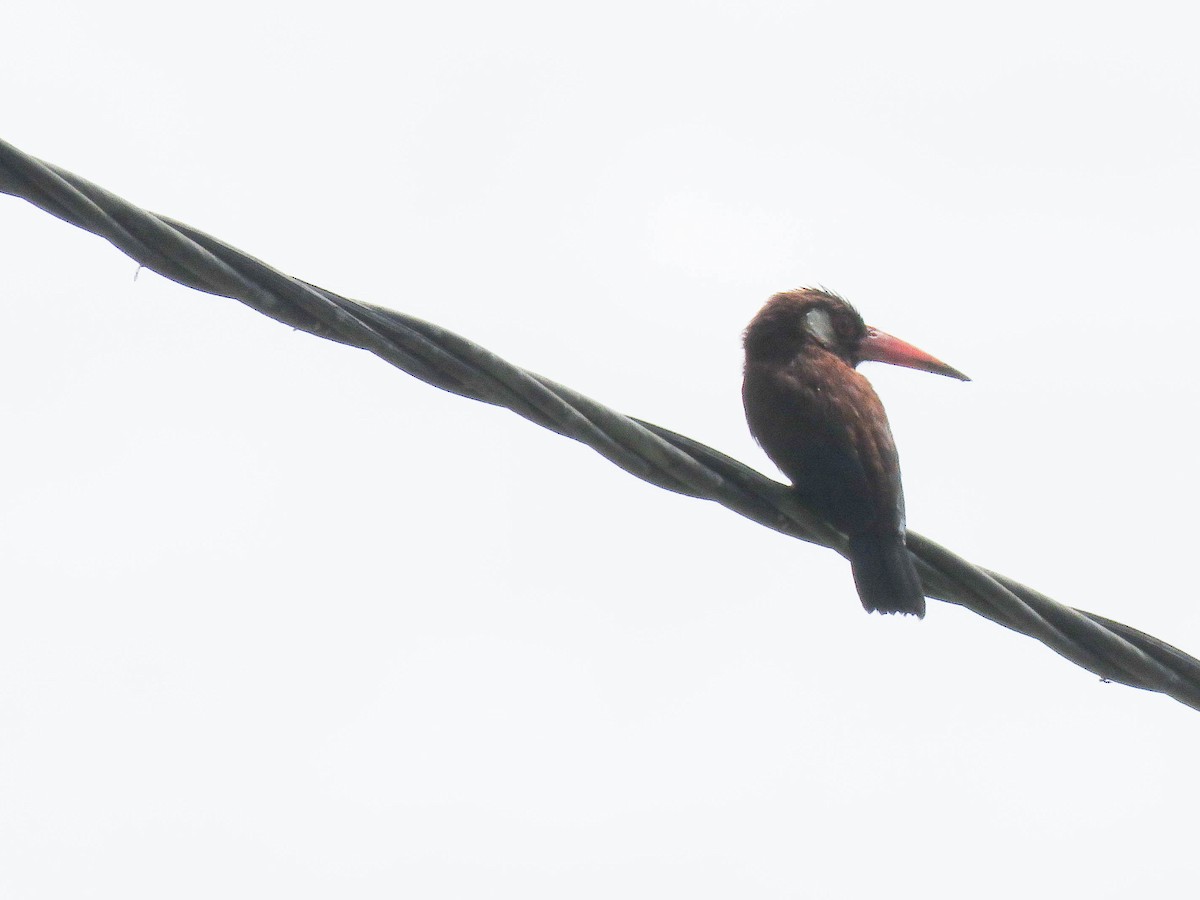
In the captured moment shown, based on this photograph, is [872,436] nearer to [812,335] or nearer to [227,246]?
[812,335]

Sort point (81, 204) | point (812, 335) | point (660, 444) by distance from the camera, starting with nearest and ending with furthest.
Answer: point (81, 204) < point (660, 444) < point (812, 335)

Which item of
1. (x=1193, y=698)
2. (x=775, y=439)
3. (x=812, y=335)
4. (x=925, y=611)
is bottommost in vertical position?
(x=1193, y=698)

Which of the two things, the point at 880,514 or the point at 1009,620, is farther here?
the point at 880,514

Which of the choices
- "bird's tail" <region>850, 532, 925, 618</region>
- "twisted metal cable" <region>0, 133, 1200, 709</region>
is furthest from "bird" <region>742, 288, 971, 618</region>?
"twisted metal cable" <region>0, 133, 1200, 709</region>

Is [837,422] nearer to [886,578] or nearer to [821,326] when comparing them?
[886,578]

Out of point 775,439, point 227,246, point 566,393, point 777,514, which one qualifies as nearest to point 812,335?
point 775,439

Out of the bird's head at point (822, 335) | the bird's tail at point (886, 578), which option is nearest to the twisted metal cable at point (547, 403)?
the bird's tail at point (886, 578)

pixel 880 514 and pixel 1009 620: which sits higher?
pixel 880 514
